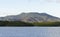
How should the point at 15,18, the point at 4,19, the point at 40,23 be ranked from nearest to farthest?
the point at 4,19 → the point at 15,18 → the point at 40,23

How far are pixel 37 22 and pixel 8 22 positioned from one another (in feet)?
29.7

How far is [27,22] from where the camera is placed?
40.4 metres

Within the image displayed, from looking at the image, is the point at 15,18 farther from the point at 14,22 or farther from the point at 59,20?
the point at 59,20

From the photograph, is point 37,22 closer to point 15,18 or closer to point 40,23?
point 40,23

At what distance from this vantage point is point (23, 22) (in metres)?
40.0

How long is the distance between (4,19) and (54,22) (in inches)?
446

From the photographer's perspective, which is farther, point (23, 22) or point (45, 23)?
point (45, 23)

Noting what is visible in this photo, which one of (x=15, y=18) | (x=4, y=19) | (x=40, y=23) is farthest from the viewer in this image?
(x=40, y=23)

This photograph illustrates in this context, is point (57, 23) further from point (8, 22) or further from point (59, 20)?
point (8, 22)

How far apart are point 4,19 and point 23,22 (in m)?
4.26

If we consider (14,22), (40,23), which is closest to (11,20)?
(14,22)

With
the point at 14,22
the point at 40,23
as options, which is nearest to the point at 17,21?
the point at 14,22

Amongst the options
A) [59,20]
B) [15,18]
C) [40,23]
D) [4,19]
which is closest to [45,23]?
[40,23]

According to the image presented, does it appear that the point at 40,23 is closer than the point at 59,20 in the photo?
No
